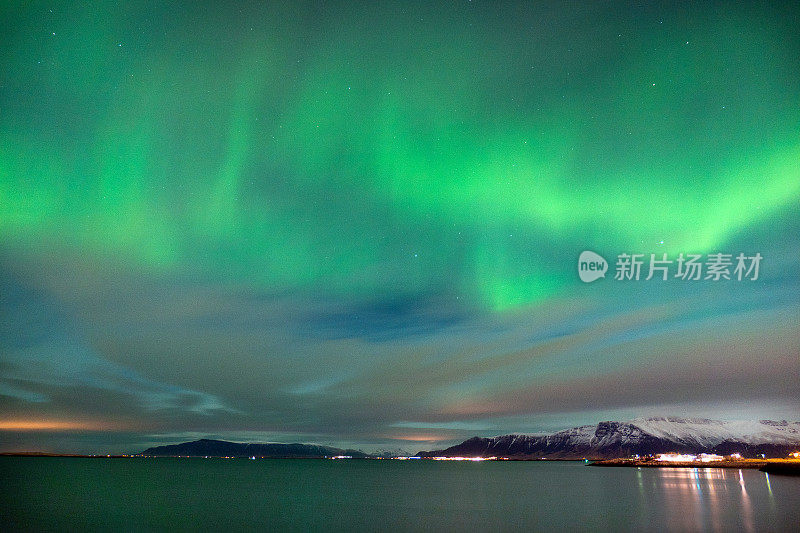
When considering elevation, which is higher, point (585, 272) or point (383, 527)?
point (585, 272)

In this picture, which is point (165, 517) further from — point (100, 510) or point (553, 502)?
point (553, 502)

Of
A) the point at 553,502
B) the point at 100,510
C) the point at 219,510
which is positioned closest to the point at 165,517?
the point at 219,510

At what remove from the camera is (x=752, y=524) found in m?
58.3

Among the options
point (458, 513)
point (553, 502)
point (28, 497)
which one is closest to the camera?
point (458, 513)

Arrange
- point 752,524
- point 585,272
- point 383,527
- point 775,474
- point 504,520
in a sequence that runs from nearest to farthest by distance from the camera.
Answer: point 585,272 < point 752,524 < point 383,527 < point 504,520 < point 775,474

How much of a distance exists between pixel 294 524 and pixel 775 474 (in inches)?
6693

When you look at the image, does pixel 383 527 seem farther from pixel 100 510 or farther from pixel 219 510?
pixel 100 510

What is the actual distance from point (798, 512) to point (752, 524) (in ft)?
35.6

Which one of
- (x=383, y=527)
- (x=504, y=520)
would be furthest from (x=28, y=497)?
(x=504, y=520)

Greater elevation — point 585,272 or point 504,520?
point 585,272

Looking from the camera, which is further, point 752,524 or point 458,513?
point 458,513

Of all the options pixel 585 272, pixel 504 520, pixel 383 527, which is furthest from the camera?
pixel 504 520

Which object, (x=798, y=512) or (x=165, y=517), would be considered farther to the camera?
(x=165, y=517)

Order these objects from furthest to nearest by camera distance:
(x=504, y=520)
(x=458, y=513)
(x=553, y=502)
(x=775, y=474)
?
(x=775, y=474) < (x=553, y=502) < (x=458, y=513) < (x=504, y=520)
